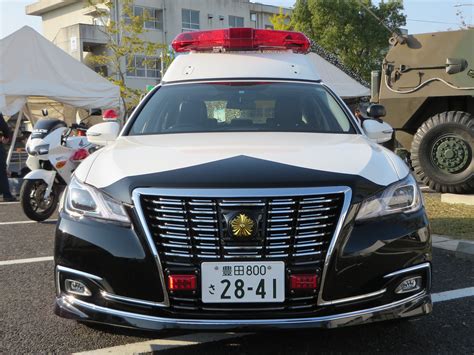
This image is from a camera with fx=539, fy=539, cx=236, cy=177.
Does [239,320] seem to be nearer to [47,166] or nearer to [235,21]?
[47,166]

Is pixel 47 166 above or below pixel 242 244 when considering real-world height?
below

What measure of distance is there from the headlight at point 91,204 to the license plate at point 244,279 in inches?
18.7

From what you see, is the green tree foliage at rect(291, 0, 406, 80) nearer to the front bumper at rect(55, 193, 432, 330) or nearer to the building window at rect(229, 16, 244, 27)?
the building window at rect(229, 16, 244, 27)

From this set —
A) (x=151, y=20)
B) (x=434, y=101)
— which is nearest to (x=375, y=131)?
(x=434, y=101)

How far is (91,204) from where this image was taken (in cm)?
272

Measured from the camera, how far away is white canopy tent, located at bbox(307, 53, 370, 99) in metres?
17.8

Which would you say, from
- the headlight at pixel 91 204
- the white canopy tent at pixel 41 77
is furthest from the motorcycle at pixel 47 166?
the headlight at pixel 91 204

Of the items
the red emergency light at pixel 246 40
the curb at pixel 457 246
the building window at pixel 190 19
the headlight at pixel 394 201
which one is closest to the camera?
the headlight at pixel 394 201

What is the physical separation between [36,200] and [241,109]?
3962mm

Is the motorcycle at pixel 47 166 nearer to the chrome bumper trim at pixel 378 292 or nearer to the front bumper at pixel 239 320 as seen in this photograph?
the front bumper at pixel 239 320

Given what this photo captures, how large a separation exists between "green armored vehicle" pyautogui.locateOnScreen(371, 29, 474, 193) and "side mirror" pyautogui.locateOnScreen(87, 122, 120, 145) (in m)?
5.32

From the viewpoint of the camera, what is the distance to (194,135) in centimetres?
349

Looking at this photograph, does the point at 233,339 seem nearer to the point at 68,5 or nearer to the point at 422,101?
the point at 422,101

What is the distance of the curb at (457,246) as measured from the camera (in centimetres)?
472
